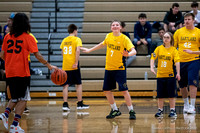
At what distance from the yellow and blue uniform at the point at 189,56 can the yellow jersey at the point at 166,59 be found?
565 millimetres

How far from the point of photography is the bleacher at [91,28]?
1033cm

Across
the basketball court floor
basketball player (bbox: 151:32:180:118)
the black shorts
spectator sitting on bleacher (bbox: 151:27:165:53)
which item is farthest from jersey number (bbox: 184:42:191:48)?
the black shorts

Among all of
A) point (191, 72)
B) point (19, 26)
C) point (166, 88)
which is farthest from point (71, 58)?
point (19, 26)

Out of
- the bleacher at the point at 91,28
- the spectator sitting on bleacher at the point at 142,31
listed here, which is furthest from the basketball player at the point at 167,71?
the spectator sitting on bleacher at the point at 142,31

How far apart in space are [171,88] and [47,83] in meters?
4.89

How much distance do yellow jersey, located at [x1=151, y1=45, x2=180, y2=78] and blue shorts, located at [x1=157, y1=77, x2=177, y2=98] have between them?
0.09 metres

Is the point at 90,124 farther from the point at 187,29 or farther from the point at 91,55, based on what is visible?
the point at 91,55

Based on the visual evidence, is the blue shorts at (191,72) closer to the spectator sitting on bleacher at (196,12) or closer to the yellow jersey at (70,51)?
the yellow jersey at (70,51)

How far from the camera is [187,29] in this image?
7305 mm

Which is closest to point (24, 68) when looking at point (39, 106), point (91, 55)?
point (39, 106)

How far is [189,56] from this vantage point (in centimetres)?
720

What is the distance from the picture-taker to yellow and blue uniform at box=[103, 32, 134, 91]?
6305mm

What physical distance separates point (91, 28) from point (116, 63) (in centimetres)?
595

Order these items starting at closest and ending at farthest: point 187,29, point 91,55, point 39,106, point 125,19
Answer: point 187,29 → point 39,106 → point 91,55 → point 125,19
